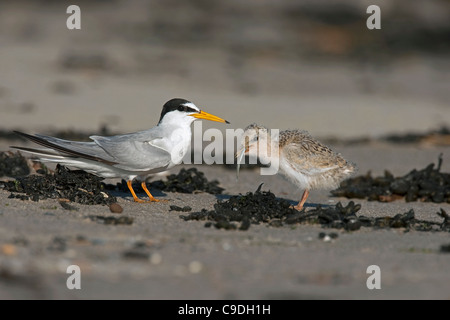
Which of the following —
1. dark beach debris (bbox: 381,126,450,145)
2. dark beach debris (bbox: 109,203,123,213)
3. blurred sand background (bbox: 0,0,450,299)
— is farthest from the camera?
dark beach debris (bbox: 381,126,450,145)

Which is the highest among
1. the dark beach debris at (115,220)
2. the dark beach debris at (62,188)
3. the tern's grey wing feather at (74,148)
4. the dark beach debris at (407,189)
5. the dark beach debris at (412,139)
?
the dark beach debris at (412,139)

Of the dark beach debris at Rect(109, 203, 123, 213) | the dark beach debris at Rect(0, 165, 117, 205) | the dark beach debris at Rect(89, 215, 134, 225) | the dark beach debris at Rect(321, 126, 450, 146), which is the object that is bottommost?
the dark beach debris at Rect(89, 215, 134, 225)

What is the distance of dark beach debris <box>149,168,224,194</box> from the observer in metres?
6.66

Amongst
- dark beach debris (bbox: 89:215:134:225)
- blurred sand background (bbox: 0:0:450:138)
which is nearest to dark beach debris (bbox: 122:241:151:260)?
dark beach debris (bbox: 89:215:134:225)

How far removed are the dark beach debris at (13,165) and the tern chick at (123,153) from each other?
2.70ft

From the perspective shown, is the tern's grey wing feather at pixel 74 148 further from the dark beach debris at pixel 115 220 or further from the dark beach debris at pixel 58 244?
the dark beach debris at pixel 58 244

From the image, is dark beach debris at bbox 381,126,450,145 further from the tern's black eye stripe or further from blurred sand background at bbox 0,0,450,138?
the tern's black eye stripe

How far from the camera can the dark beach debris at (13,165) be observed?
660 centimetres

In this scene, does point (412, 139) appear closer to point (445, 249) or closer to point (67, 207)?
point (445, 249)

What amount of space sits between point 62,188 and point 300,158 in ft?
6.63

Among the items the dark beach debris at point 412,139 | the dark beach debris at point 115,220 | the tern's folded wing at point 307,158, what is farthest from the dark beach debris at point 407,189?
the dark beach debris at point 115,220

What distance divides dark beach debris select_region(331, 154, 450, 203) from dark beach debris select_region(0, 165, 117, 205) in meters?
2.57

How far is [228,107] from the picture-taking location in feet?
40.1
